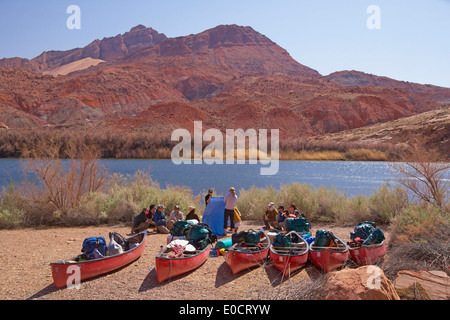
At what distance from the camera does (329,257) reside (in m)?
9.22

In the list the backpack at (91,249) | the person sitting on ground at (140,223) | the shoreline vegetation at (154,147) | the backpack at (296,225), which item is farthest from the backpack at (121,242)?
the shoreline vegetation at (154,147)

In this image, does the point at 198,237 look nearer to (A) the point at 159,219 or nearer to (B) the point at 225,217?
(B) the point at 225,217

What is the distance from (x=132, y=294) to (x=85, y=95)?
85.1 meters

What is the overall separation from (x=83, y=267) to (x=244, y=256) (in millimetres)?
3540

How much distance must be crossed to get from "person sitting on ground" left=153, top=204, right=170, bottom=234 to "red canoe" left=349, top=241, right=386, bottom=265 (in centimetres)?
606

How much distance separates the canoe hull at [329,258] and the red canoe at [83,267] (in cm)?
444

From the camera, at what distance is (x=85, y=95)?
86.4 meters

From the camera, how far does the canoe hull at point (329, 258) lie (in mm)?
9195

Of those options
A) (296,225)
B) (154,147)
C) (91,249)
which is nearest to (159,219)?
(91,249)

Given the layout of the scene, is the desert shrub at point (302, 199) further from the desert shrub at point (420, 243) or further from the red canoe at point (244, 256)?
the red canoe at point (244, 256)
